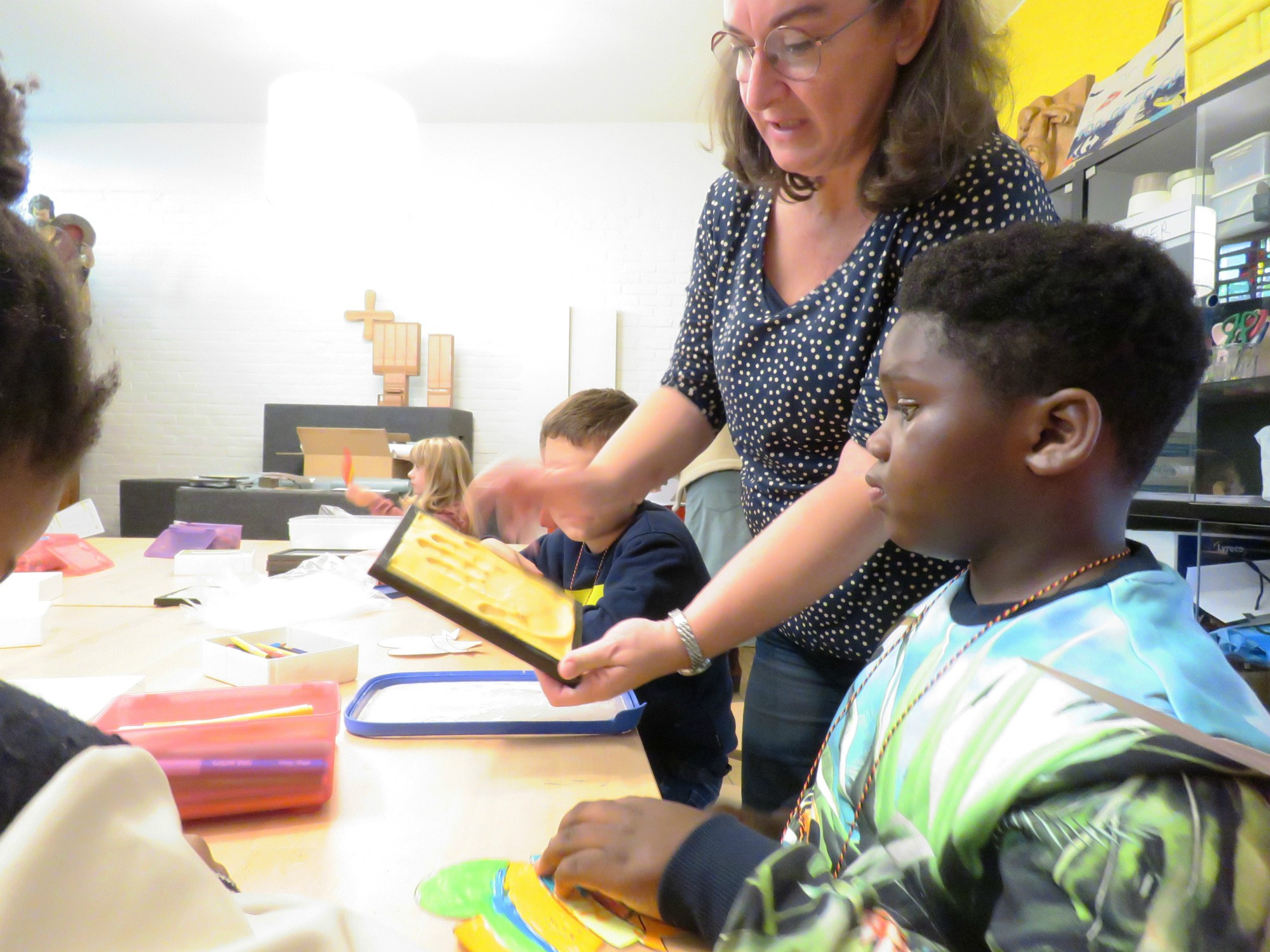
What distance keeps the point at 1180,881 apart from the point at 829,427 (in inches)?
26.6

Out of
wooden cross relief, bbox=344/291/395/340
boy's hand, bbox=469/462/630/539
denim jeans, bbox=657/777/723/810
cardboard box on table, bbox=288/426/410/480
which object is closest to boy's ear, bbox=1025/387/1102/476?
boy's hand, bbox=469/462/630/539

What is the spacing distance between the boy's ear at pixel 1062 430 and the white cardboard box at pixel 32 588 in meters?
1.58

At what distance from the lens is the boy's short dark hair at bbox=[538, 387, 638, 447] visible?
1823 millimetres

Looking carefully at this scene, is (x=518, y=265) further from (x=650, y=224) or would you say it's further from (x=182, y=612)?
(x=182, y=612)

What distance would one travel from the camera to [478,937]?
56 cm

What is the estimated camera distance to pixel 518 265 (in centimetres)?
595

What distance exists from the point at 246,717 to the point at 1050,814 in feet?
2.21

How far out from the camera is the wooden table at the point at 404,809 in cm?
64

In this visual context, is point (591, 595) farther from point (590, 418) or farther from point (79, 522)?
point (79, 522)

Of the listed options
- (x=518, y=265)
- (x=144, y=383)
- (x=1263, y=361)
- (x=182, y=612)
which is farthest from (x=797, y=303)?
(x=144, y=383)

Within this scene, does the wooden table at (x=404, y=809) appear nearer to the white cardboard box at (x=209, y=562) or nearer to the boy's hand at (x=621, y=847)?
the boy's hand at (x=621, y=847)

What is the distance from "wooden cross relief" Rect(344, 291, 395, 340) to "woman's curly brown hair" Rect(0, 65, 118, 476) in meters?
5.62

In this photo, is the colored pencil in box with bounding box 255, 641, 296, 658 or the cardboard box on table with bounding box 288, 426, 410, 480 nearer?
the colored pencil in box with bounding box 255, 641, 296, 658

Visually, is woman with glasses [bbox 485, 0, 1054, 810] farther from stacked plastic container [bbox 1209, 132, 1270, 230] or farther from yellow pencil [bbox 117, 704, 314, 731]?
stacked plastic container [bbox 1209, 132, 1270, 230]
